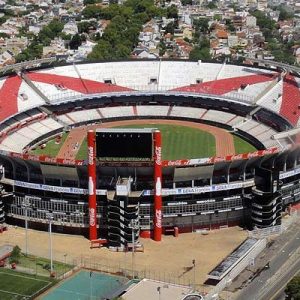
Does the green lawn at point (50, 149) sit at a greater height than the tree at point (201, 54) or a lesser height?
greater

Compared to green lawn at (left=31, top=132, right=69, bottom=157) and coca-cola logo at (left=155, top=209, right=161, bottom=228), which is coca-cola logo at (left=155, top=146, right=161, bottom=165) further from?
green lawn at (left=31, top=132, right=69, bottom=157)

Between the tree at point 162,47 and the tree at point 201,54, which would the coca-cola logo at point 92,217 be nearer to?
the tree at point 201,54

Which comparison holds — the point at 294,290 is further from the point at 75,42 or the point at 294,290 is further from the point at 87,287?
the point at 75,42

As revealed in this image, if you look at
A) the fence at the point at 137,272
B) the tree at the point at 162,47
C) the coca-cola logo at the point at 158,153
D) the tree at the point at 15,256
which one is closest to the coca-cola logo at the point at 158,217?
the coca-cola logo at the point at 158,153

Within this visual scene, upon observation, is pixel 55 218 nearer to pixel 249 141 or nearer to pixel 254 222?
pixel 254 222

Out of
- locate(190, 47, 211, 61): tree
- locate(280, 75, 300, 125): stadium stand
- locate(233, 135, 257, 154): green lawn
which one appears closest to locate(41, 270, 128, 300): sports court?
locate(233, 135, 257, 154): green lawn

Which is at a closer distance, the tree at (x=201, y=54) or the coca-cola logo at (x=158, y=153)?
the coca-cola logo at (x=158, y=153)

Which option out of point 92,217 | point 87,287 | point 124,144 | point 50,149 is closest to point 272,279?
point 87,287
